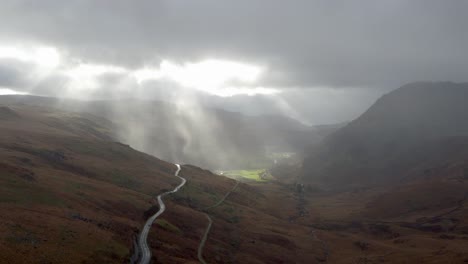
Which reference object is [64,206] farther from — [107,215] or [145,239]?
[145,239]

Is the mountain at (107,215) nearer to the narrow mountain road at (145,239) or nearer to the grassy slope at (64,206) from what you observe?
the grassy slope at (64,206)

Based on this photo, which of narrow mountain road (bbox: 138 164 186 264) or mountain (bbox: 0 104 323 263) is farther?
narrow mountain road (bbox: 138 164 186 264)

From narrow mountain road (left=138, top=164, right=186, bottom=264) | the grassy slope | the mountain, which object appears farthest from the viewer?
narrow mountain road (left=138, top=164, right=186, bottom=264)

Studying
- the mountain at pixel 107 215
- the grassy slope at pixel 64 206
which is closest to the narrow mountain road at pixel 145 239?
the mountain at pixel 107 215

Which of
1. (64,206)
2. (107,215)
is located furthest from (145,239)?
(64,206)

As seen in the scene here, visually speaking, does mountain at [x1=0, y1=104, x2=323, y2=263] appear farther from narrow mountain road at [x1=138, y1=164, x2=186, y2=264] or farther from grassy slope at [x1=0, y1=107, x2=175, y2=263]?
narrow mountain road at [x1=138, y1=164, x2=186, y2=264]

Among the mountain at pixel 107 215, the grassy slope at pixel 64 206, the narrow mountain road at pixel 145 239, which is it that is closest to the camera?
the grassy slope at pixel 64 206

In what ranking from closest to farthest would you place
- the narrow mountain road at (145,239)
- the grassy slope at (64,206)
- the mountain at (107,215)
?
the grassy slope at (64,206) < the mountain at (107,215) < the narrow mountain road at (145,239)

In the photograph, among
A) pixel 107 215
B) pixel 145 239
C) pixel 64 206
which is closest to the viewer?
pixel 145 239

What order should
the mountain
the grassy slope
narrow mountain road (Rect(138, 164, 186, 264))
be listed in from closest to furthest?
1. the grassy slope
2. the mountain
3. narrow mountain road (Rect(138, 164, 186, 264))

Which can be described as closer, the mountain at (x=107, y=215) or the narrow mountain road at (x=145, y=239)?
the mountain at (x=107, y=215)

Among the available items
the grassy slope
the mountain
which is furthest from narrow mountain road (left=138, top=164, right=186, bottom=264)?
the grassy slope

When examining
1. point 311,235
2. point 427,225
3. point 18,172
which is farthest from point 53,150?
point 427,225
